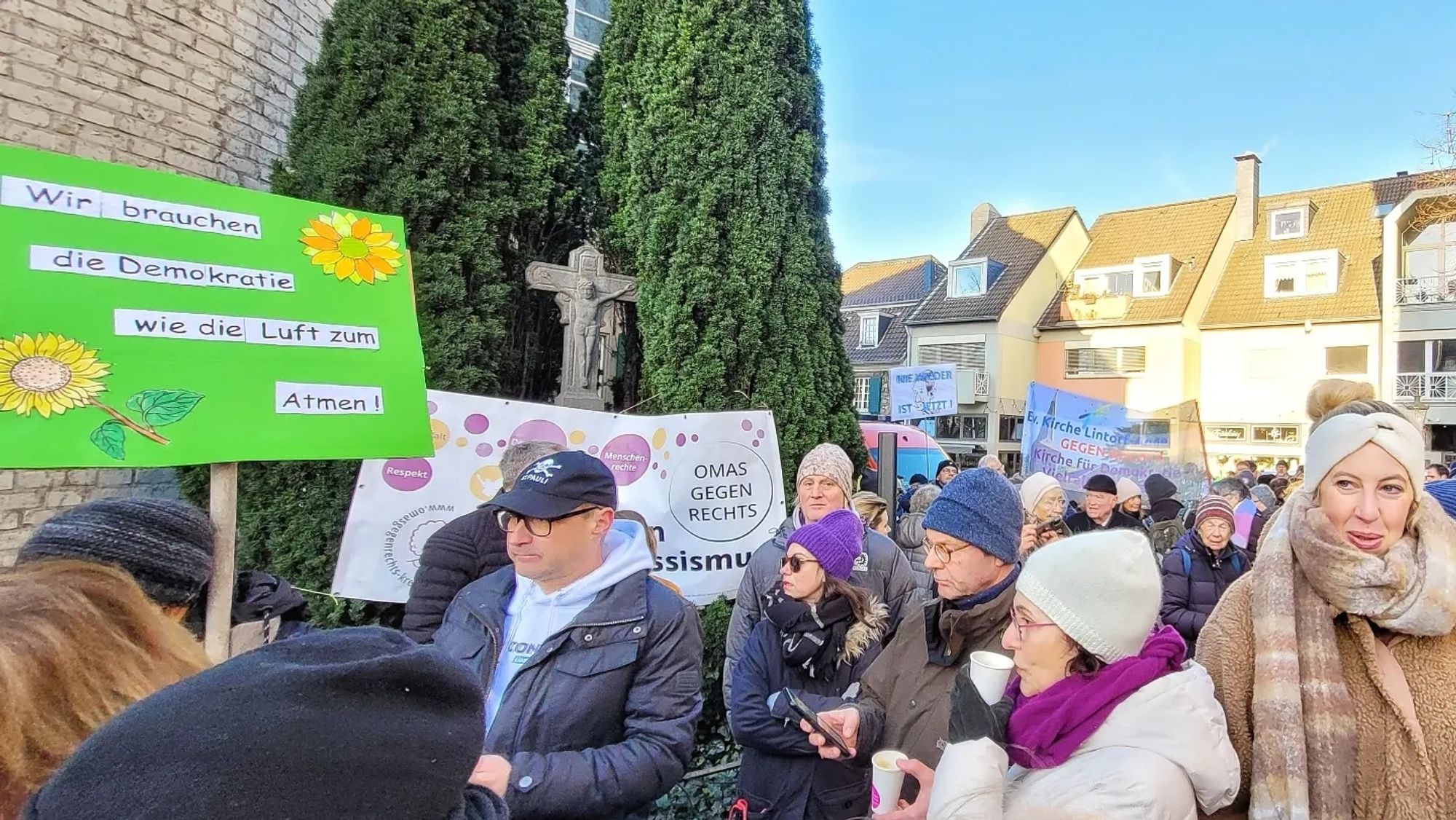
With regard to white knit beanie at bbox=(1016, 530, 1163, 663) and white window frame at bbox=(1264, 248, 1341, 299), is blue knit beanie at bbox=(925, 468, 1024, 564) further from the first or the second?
white window frame at bbox=(1264, 248, 1341, 299)

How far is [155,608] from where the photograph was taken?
1.37 meters

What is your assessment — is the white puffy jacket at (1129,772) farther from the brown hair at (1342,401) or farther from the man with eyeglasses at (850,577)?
the man with eyeglasses at (850,577)

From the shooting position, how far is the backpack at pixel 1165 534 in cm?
639

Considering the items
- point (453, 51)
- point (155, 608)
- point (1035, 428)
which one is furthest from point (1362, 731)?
point (1035, 428)

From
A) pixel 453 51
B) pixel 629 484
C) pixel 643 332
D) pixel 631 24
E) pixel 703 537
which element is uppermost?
pixel 631 24

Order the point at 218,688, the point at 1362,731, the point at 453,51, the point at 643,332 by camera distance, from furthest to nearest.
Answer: the point at 643,332 → the point at 453,51 → the point at 1362,731 → the point at 218,688

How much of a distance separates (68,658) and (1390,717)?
2.53 meters

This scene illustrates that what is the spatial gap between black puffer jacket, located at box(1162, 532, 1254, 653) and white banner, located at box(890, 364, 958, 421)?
6021mm

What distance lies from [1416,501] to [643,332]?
4.40 m

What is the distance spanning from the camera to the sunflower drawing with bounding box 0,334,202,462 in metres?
2.15

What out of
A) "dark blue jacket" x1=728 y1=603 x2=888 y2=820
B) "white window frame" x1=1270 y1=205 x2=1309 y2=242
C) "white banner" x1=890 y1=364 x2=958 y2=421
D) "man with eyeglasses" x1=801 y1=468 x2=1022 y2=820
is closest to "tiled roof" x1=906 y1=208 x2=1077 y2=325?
"white window frame" x1=1270 y1=205 x2=1309 y2=242

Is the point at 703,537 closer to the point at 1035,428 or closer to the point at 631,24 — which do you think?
the point at 631,24

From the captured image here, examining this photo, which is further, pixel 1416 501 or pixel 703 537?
pixel 703 537

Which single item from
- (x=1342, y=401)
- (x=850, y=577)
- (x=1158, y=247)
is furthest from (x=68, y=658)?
(x=1158, y=247)
